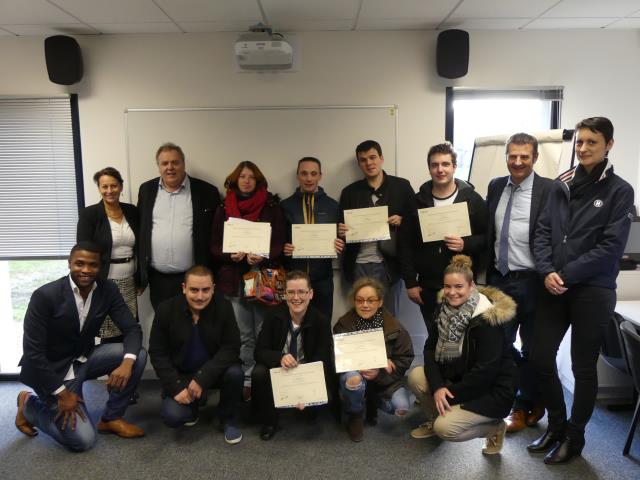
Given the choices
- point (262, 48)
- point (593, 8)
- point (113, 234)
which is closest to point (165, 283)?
point (113, 234)

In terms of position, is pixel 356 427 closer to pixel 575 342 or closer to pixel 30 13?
pixel 575 342

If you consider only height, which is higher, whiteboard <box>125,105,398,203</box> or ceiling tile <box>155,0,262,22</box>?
ceiling tile <box>155,0,262,22</box>

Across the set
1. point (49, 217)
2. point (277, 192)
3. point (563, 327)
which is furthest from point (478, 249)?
point (49, 217)

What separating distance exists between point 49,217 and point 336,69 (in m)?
2.54

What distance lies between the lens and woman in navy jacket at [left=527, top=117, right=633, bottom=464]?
6.83 feet

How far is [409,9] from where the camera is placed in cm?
283

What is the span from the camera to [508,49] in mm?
3250

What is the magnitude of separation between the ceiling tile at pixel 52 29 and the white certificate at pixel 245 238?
6.04ft

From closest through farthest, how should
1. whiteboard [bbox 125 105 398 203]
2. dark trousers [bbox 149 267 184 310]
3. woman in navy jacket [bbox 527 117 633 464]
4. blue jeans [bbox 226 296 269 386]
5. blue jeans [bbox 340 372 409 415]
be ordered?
woman in navy jacket [bbox 527 117 633 464] < blue jeans [bbox 340 372 409 415] < dark trousers [bbox 149 267 184 310] < blue jeans [bbox 226 296 269 386] < whiteboard [bbox 125 105 398 203]

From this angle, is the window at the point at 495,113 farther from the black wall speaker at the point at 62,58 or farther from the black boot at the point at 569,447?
the black wall speaker at the point at 62,58

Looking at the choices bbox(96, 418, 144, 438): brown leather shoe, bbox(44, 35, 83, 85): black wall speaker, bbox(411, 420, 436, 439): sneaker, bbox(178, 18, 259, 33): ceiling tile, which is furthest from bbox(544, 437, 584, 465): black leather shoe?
bbox(44, 35, 83, 85): black wall speaker

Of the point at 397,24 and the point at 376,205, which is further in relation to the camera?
the point at 397,24

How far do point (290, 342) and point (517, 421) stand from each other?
1437 millimetres

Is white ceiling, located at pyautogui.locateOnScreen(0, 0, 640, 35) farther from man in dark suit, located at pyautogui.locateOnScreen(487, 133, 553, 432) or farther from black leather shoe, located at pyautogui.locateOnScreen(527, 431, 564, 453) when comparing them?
black leather shoe, located at pyautogui.locateOnScreen(527, 431, 564, 453)
